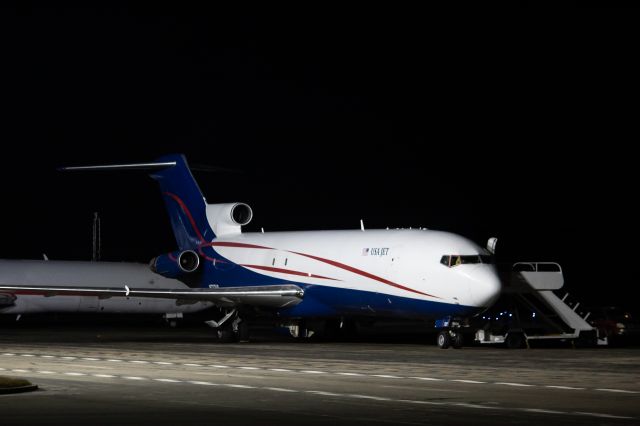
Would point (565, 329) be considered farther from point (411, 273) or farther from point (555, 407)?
point (555, 407)

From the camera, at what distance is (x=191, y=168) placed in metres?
49.4

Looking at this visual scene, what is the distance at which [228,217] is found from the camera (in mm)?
45812

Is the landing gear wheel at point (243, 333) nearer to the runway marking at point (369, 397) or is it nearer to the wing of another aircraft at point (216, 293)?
the wing of another aircraft at point (216, 293)

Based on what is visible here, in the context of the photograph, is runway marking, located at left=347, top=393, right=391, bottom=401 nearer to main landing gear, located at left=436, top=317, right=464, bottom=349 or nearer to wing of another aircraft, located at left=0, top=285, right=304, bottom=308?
main landing gear, located at left=436, top=317, right=464, bottom=349

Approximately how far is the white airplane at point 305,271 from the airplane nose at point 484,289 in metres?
0.03

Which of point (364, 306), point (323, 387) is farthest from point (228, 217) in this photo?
point (323, 387)

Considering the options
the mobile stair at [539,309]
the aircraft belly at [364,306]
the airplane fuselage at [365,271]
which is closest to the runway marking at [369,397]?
the airplane fuselage at [365,271]

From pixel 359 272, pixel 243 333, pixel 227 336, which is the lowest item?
pixel 227 336

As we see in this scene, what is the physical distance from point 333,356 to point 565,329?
1143 centimetres

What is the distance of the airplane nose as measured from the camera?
35.1m

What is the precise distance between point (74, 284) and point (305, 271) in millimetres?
25728

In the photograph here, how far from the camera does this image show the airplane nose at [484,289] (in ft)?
Result: 115

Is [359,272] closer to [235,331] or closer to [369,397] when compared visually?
[235,331]

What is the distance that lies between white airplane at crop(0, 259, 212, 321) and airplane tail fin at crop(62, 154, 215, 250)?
14472 millimetres
